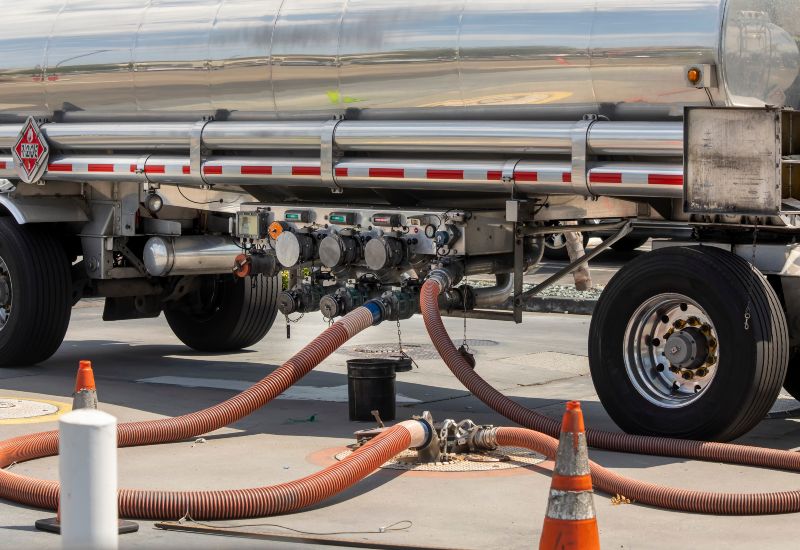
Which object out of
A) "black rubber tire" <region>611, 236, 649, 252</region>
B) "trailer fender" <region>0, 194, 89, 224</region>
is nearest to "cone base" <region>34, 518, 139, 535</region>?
"trailer fender" <region>0, 194, 89, 224</region>

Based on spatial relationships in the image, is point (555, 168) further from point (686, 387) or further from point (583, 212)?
point (686, 387)

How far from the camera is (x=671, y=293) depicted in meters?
8.77

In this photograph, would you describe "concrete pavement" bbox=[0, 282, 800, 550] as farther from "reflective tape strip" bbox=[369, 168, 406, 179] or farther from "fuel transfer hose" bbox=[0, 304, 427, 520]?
"reflective tape strip" bbox=[369, 168, 406, 179]

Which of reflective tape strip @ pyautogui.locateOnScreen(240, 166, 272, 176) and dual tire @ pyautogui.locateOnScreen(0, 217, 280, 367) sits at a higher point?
reflective tape strip @ pyautogui.locateOnScreen(240, 166, 272, 176)

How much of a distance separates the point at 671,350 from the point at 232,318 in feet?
17.9

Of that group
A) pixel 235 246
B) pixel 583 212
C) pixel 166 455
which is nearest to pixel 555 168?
pixel 583 212

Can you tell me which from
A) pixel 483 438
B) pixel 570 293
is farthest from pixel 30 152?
pixel 570 293

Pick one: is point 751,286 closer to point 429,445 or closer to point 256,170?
point 429,445

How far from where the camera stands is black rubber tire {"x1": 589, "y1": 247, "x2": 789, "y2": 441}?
27.5 feet

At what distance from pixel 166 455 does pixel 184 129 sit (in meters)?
3.18

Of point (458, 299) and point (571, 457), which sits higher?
point (458, 299)

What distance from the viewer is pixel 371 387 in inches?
381

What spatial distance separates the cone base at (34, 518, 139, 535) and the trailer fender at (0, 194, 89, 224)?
5343mm

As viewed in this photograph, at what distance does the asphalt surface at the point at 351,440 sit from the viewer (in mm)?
6707
